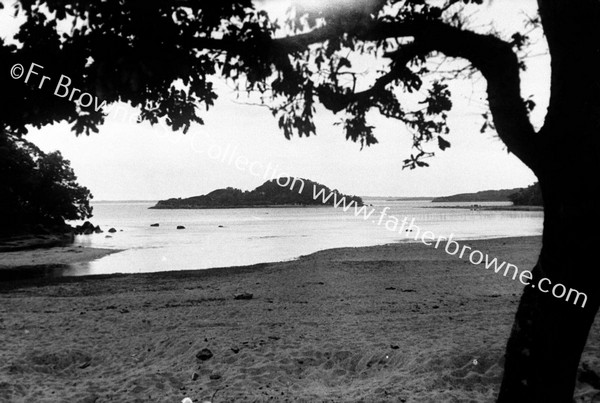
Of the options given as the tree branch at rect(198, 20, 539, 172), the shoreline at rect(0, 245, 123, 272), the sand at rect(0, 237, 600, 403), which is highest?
the tree branch at rect(198, 20, 539, 172)

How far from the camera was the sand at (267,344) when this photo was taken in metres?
6.46

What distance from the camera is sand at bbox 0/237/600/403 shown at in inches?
254

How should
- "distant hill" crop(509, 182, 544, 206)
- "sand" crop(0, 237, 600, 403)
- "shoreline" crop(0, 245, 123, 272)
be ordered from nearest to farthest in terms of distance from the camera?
"sand" crop(0, 237, 600, 403)
"shoreline" crop(0, 245, 123, 272)
"distant hill" crop(509, 182, 544, 206)

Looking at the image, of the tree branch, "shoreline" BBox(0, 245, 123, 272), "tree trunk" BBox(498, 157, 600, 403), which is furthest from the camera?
"shoreline" BBox(0, 245, 123, 272)

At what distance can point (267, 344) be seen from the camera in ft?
27.5

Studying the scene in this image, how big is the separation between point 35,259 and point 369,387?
98.8ft

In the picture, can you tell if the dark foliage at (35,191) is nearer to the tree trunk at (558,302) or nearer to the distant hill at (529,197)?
the tree trunk at (558,302)

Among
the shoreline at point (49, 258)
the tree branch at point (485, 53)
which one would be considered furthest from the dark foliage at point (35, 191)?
the tree branch at point (485, 53)

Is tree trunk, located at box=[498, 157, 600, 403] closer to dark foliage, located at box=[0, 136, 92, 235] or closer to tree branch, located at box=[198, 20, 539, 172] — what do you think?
tree branch, located at box=[198, 20, 539, 172]

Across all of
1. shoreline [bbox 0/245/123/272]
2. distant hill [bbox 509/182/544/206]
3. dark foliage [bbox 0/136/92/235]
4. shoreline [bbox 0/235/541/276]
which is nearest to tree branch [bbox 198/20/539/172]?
shoreline [bbox 0/235/541/276]

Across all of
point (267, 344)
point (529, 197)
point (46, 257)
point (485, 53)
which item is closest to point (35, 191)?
point (46, 257)

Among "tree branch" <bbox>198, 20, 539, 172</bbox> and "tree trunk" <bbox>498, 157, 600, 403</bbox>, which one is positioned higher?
"tree branch" <bbox>198, 20, 539, 172</bbox>

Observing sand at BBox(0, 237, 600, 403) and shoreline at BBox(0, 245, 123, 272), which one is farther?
shoreline at BBox(0, 245, 123, 272)

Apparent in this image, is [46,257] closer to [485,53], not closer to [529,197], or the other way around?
[485,53]
